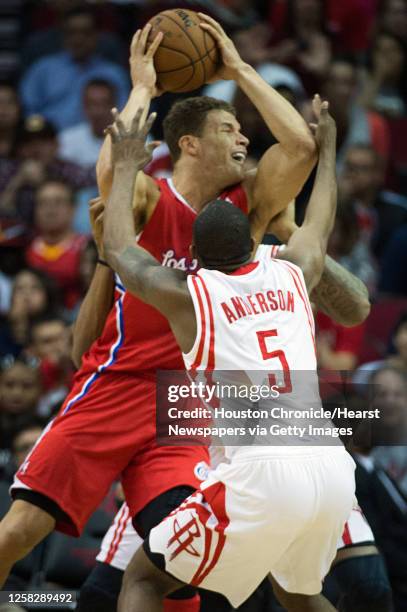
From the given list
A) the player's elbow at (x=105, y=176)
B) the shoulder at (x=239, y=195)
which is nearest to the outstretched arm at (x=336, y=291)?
the shoulder at (x=239, y=195)

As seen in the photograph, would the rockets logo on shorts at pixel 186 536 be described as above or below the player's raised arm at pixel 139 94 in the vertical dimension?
below

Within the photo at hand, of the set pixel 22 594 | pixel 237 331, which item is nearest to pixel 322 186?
pixel 237 331

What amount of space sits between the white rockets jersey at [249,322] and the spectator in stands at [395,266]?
5.11 meters

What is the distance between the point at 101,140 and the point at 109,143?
227 inches

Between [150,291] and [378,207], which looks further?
[378,207]

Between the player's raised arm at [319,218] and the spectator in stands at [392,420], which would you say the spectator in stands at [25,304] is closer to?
the spectator in stands at [392,420]

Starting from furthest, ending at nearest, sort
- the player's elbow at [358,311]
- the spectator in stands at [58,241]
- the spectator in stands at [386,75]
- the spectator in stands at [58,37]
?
the spectator in stands at [58,37], the spectator in stands at [386,75], the spectator in stands at [58,241], the player's elbow at [358,311]

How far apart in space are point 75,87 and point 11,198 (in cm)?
180

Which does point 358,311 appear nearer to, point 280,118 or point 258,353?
point 280,118

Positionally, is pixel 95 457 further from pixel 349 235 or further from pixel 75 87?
pixel 75 87

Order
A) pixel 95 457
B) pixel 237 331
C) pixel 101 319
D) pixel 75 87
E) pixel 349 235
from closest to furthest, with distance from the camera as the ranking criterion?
1. pixel 237 331
2. pixel 95 457
3. pixel 101 319
4. pixel 349 235
5. pixel 75 87

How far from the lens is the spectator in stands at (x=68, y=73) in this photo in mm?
12164

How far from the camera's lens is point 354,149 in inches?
425

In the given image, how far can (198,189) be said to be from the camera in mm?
5859
